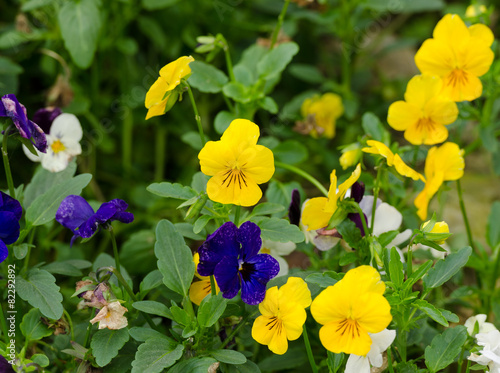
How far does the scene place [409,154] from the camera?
1.70 meters

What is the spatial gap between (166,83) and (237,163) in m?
0.24

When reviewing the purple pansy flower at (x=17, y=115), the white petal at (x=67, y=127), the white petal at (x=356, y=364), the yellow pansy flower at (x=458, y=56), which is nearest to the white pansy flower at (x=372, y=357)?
the white petal at (x=356, y=364)

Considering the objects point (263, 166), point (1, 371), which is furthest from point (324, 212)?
point (1, 371)

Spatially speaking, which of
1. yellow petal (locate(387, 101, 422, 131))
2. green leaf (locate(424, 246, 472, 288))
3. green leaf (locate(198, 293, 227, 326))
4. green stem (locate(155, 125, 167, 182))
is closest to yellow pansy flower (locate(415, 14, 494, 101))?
yellow petal (locate(387, 101, 422, 131))

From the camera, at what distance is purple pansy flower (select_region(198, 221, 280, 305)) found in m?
1.13

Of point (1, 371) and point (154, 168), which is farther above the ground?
point (1, 371)

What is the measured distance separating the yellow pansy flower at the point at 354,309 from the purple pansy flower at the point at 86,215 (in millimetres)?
444

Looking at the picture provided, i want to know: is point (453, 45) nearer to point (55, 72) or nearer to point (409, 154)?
point (409, 154)

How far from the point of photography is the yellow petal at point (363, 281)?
3.38 feet

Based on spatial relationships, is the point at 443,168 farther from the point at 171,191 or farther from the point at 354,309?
the point at 171,191

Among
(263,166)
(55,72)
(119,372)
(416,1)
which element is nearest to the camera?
(263,166)

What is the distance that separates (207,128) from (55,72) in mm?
638

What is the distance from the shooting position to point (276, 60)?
1.69 metres

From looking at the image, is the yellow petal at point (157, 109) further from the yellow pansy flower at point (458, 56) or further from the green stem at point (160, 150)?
the green stem at point (160, 150)
